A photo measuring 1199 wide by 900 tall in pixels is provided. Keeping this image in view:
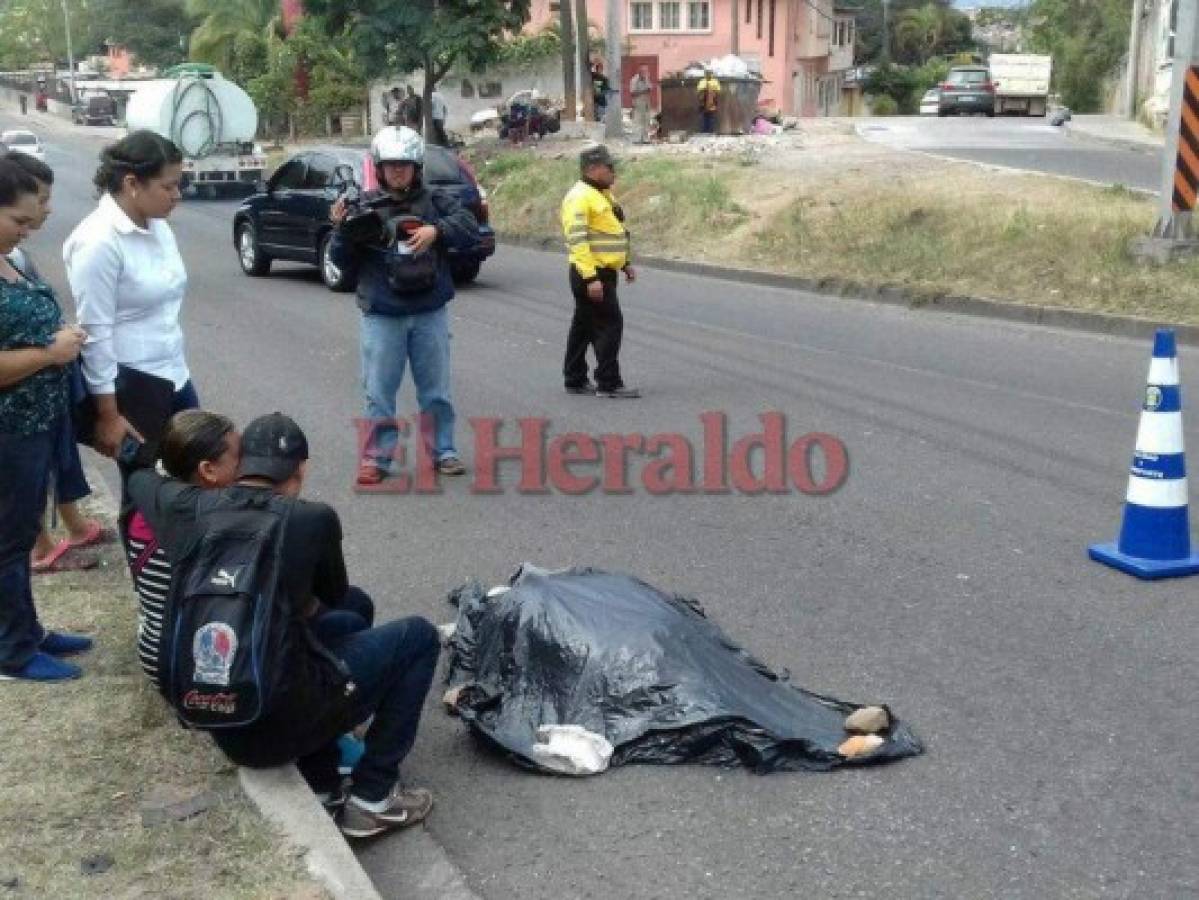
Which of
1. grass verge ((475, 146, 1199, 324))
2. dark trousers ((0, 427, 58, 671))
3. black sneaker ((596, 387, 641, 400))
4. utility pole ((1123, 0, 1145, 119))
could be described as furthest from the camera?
utility pole ((1123, 0, 1145, 119))

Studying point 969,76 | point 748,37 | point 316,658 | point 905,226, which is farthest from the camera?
point 748,37

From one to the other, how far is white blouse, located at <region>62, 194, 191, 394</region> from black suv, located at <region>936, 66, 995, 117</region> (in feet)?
155

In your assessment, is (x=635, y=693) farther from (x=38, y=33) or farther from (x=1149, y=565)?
(x=38, y=33)

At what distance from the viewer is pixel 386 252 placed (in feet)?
24.1

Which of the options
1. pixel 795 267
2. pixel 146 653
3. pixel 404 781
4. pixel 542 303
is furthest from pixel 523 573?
pixel 795 267

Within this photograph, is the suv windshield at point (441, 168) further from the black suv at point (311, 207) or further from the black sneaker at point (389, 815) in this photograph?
the black sneaker at point (389, 815)

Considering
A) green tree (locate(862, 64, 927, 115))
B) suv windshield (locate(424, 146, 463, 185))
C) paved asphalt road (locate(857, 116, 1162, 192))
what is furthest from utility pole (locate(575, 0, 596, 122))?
green tree (locate(862, 64, 927, 115))

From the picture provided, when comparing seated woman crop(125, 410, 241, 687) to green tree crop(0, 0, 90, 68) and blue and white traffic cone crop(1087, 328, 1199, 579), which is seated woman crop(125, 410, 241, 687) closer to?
blue and white traffic cone crop(1087, 328, 1199, 579)

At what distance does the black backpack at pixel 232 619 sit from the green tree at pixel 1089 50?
47.7m

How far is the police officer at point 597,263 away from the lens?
971 cm

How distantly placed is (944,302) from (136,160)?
1043cm

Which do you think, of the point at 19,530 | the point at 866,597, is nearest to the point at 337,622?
the point at 19,530

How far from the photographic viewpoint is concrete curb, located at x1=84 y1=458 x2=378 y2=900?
3502 millimetres

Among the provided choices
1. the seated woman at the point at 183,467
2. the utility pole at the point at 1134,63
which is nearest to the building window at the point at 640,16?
the utility pole at the point at 1134,63
